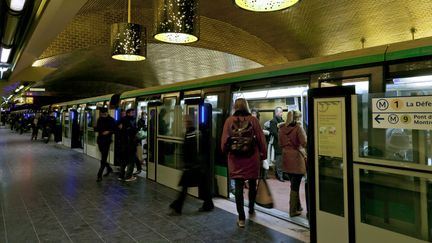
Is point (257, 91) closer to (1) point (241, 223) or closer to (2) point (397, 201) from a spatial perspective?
(1) point (241, 223)

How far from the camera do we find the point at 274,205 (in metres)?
4.57

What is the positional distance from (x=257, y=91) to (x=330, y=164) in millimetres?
2498

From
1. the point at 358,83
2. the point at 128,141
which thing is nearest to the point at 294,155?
the point at 358,83

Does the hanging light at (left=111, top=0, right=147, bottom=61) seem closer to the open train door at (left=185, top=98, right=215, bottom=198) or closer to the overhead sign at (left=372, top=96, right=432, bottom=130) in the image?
the open train door at (left=185, top=98, right=215, bottom=198)

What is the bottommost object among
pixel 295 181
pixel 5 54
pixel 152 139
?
pixel 295 181

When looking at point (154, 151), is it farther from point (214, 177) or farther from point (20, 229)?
point (20, 229)

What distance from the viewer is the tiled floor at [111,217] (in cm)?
337

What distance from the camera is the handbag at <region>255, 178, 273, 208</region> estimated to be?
4312mm

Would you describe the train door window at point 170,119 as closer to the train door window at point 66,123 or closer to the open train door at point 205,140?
the open train door at point 205,140

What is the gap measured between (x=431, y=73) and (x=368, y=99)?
497 mm

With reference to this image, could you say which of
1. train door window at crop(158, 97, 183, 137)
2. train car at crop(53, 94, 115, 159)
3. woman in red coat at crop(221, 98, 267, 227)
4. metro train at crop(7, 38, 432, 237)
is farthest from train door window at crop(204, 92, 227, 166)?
train car at crop(53, 94, 115, 159)

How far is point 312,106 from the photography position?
10.0 feet

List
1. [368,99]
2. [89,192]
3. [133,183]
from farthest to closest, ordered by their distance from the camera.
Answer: [133,183], [89,192], [368,99]

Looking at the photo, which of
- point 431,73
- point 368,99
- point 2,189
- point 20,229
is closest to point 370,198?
point 368,99
